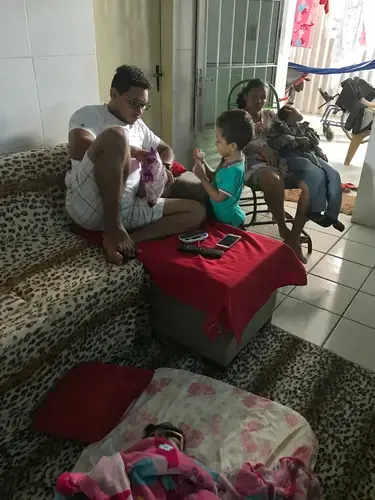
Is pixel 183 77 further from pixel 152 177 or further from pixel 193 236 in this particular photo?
pixel 193 236

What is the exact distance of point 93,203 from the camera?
6.14 feet

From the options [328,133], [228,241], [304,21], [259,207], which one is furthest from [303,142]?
[304,21]

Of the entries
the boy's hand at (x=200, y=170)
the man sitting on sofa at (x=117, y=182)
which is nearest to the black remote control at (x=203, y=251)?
the man sitting on sofa at (x=117, y=182)

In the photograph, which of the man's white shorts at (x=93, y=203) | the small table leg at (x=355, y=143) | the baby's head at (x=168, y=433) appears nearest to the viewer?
the baby's head at (x=168, y=433)

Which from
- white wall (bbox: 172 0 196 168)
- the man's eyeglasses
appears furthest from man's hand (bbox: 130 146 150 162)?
white wall (bbox: 172 0 196 168)

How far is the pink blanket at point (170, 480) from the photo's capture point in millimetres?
1065

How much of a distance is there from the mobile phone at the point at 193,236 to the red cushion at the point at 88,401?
24.6 inches

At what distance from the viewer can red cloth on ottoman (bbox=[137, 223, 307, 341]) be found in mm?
1595

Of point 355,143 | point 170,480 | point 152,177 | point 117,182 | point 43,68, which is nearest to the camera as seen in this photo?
point 170,480

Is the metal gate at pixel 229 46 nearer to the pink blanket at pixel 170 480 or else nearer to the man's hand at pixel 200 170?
the man's hand at pixel 200 170

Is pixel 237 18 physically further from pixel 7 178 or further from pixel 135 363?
pixel 135 363

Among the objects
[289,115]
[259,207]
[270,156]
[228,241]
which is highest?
[289,115]

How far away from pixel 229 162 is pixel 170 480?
1441mm

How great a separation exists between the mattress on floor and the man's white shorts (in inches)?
29.4
